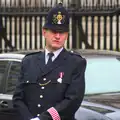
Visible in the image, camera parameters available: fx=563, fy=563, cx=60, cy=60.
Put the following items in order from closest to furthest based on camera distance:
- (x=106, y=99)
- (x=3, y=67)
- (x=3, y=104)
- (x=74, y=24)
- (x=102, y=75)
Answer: (x=106, y=99) < (x=3, y=104) < (x=102, y=75) < (x=3, y=67) < (x=74, y=24)

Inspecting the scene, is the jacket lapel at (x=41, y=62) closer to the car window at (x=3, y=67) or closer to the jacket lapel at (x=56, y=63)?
the jacket lapel at (x=56, y=63)

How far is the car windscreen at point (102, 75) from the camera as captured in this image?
6.29 metres

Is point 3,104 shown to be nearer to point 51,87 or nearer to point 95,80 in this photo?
point 95,80

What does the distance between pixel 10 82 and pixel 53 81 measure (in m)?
2.56

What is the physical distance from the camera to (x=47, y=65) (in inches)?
161

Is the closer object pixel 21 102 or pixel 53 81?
pixel 53 81

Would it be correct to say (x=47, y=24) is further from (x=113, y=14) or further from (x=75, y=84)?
(x=113, y=14)

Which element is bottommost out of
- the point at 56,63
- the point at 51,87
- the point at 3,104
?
the point at 3,104

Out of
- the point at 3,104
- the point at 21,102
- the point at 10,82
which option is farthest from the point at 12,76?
the point at 21,102

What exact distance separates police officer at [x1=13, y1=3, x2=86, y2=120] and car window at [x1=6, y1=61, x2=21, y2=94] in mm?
2273

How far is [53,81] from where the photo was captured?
13.2ft

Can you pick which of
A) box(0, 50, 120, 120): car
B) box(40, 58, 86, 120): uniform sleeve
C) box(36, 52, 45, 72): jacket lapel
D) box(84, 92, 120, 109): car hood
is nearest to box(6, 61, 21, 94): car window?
box(0, 50, 120, 120): car

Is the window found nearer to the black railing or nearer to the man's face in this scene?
the man's face

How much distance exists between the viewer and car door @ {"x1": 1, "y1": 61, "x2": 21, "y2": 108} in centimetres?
630
